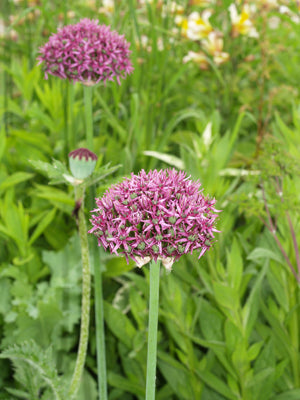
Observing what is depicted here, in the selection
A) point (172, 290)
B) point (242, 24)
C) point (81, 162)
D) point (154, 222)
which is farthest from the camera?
point (242, 24)

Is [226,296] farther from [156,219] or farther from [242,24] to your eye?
[242,24]

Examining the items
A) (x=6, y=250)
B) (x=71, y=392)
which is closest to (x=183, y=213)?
(x=71, y=392)

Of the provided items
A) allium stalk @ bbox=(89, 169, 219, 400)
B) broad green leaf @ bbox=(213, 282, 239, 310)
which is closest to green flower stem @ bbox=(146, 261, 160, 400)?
allium stalk @ bbox=(89, 169, 219, 400)

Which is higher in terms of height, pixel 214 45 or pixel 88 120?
pixel 214 45

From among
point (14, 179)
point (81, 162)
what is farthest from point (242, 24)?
point (81, 162)

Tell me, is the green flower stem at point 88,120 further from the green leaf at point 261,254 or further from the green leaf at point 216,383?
the green leaf at point 216,383

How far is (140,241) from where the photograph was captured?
54cm

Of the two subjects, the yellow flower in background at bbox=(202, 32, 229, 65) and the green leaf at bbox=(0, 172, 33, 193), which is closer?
the green leaf at bbox=(0, 172, 33, 193)

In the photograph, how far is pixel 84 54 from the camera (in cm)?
89

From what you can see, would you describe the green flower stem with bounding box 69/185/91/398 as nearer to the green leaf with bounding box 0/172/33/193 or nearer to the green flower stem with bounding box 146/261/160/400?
the green flower stem with bounding box 146/261/160/400

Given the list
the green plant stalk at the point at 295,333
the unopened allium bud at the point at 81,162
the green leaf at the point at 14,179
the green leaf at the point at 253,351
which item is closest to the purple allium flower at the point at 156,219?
the unopened allium bud at the point at 81,162

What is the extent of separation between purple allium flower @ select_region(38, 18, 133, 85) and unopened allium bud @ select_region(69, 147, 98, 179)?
204 mm

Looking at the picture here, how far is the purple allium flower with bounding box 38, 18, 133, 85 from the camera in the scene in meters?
0.89

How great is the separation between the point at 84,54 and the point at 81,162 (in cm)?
25
